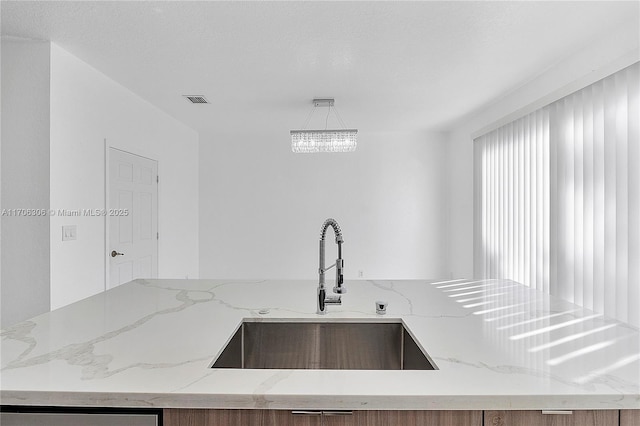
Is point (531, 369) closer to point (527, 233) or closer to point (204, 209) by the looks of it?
point (527, 233)

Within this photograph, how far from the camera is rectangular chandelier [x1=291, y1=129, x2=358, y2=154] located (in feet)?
12.2

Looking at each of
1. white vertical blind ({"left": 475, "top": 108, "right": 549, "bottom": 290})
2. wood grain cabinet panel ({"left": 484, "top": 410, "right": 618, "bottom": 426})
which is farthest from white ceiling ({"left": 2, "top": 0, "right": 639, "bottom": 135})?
wood grain cabinet panel ({"left": 484, "top": 410, "right": 618, "bottom": 426})

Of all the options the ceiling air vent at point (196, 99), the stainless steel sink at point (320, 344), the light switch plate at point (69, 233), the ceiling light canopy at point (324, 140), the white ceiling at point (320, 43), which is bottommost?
the stainless steel sink at point (320, 344)

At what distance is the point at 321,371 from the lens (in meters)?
1.04

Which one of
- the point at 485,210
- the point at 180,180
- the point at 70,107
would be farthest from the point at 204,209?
the point at 485,210

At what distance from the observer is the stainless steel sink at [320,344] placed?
150 centimetres

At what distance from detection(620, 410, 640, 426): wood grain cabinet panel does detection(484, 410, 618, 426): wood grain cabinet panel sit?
0.01m

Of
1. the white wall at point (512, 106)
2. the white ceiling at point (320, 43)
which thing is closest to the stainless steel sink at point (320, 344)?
the white ceiling at point (320, 43)

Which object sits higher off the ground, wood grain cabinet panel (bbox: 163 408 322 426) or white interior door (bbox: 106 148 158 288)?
white interior door (bbox: 106 148 158 288)

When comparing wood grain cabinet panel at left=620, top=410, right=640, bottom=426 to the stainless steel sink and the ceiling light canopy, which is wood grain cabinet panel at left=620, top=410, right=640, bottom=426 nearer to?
the stainless steel sink

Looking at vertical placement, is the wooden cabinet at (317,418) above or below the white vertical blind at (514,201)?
below

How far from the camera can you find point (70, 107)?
2.89 metres

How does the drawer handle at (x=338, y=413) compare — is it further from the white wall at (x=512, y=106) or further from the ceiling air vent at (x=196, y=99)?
the ceiling air vent at (x=196, y=99)

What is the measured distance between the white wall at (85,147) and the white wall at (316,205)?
1425mm
